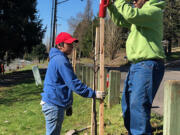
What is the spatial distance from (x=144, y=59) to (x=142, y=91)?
1.26 ft

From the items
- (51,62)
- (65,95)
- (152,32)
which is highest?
(152,32)

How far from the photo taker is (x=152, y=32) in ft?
8.71

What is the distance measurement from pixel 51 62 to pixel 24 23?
18.8 meters

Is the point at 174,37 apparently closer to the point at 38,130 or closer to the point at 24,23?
the point at 24,23

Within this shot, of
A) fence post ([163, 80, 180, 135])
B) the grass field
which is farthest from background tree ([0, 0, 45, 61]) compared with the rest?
fence post ([163, 80, 180, 135])

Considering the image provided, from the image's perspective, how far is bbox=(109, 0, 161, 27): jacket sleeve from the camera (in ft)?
7.84

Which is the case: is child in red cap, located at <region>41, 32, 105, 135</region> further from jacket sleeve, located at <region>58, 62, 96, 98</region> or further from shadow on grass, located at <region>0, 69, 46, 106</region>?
shadow on grass, located at <region>0, 69, 46, 106</region>

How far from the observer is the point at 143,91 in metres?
2.56

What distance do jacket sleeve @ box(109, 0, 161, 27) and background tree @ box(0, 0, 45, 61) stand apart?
51.5ft

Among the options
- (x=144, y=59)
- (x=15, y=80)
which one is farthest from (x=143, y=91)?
(x=15, y=80)

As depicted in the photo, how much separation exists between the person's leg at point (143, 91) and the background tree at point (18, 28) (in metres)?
15.8

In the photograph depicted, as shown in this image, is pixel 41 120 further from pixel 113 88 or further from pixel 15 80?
pixel 15 80

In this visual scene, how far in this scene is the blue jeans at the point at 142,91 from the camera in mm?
2554

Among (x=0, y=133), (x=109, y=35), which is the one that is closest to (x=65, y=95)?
(x=0, y=133)
